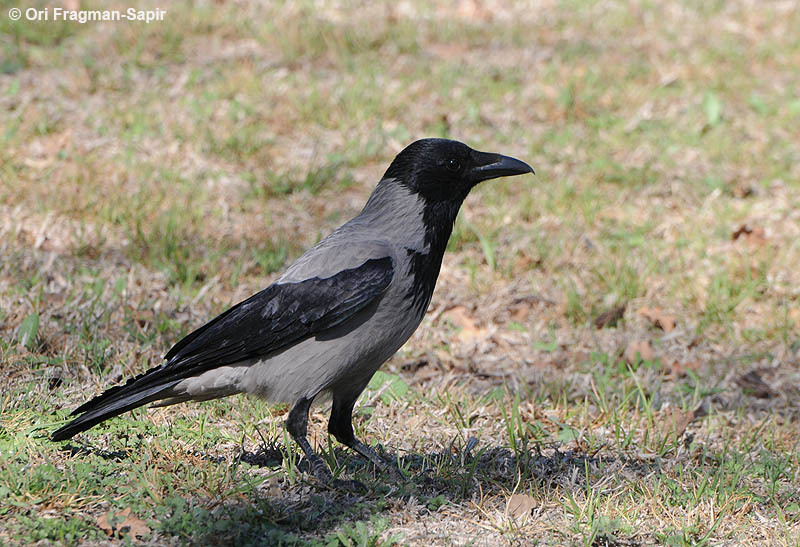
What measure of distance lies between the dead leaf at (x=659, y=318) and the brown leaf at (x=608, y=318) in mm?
176

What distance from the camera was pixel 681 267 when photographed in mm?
6512

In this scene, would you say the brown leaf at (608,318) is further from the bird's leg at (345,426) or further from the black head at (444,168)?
the bird's leg at (345,426)

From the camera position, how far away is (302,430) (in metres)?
3.86

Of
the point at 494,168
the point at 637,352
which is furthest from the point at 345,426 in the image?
the point at 637,352

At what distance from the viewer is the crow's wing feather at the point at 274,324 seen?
377 centimetres

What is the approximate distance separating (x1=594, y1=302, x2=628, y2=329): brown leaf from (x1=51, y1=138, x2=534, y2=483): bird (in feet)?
7.44

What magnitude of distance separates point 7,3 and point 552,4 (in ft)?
20.0

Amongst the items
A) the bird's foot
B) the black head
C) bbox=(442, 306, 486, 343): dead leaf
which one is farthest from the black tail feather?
bbox=(442, 306, 486, 343): dead leaf

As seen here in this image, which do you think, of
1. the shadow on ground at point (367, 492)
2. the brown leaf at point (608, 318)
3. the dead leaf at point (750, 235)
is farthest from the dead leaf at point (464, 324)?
the dead leaf at point (750, 235)

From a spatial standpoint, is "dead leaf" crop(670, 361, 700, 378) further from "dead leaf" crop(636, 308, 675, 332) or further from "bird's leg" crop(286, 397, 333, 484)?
"bird's leg" crop(286, 397, 333, 484)

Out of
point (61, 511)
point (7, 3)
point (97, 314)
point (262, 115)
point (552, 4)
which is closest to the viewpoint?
point (61, 511)

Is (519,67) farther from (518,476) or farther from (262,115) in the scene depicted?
(518,476)

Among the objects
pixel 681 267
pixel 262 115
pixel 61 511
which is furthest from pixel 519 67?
pixel 61 511
